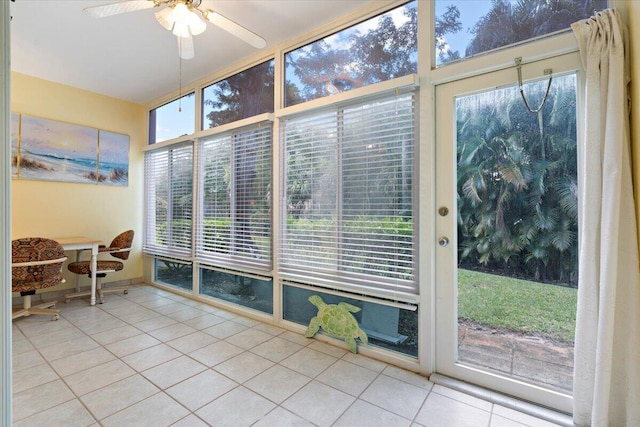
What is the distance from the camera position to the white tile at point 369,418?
5.21ft

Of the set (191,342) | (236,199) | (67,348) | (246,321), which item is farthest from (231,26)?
(67,348)

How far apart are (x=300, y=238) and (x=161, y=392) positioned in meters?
1.51

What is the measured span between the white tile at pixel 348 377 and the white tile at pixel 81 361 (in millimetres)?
1685

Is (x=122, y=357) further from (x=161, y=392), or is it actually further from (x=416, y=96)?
(x=416, y=96)

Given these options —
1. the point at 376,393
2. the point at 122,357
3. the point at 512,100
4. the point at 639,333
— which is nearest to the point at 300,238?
the point at 376,393

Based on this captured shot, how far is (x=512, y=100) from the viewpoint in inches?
72.6

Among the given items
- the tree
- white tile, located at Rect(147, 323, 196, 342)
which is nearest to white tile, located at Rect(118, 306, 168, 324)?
white tile, located at Rect(147, 323, 196, 342)

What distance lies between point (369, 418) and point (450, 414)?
1.55 ft

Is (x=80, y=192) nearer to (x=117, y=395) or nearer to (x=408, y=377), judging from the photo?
(x=117, y=395)

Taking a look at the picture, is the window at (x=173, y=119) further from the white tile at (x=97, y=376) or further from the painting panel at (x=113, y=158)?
the white tile at (x=97, y=376)

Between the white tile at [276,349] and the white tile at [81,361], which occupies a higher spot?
the white tile at [81,361]

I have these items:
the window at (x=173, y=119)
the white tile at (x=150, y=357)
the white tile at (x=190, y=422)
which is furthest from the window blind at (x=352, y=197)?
the window at (x=173, y=119)

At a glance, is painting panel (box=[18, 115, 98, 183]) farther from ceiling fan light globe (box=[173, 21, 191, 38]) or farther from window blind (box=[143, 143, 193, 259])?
ceiling fan light globe (box=[173, 21, 191, 38])

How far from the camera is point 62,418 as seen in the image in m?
1.60
